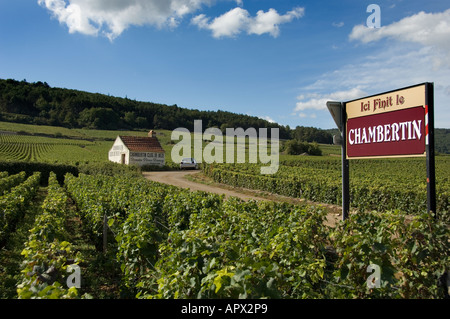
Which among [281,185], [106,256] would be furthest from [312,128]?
[106,256]

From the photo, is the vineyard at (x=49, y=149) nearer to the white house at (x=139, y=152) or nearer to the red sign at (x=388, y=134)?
the white house at (x=139, y=152)

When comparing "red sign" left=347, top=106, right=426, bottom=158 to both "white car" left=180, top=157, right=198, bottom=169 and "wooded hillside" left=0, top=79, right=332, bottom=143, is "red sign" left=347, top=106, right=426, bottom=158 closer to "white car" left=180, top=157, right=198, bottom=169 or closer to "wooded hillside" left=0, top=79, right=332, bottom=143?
"white car" left=180, top=157, right=198, bottom=169

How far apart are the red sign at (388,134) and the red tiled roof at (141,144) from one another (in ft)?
132

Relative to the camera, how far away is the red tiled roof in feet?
146

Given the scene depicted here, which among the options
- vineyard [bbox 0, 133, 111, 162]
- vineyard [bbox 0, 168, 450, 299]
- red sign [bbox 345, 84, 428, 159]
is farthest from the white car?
red sign [bbox 345, 84, 428, 159]

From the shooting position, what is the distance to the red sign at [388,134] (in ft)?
16.6

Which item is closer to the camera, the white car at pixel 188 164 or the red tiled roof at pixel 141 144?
the white car at pixel 188 164

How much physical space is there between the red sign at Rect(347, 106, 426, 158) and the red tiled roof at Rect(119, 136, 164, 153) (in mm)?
40211

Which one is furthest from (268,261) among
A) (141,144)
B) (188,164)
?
(141,144)

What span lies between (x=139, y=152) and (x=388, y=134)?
40.9 metres

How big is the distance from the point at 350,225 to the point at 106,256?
19.2 feet

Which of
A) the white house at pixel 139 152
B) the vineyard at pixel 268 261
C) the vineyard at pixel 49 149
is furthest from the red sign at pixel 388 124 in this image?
the vineyard at pixel 49 149
